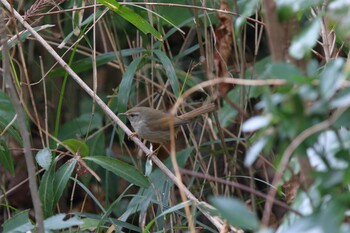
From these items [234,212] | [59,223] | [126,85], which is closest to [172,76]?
[126,85]

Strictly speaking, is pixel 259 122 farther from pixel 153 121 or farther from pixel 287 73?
pixel 153 121

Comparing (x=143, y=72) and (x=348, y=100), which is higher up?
(x=348, y=100)

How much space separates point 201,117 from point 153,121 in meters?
0.30

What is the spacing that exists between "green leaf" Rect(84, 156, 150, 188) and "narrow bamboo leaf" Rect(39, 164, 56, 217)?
20cm

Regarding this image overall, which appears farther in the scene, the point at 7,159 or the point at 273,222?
the point at 7,159

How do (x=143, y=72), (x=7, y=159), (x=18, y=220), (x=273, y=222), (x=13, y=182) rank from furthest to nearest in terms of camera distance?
(x=13, y=182), (x=143, y=72), (x=7, y=159), (x=273, y=222), (x=18, y=220)

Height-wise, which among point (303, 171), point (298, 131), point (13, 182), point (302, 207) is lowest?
point (13, 182)

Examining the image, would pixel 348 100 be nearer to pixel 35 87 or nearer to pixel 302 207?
pixel 302 207

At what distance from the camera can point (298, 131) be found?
4.55ft

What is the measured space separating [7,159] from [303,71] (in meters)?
2.17

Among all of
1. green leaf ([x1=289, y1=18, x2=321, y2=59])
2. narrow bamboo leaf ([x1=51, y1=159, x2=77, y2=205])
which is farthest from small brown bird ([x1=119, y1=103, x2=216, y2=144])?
green leaf ([x1=289, y1=18, x2=321, y2=59])

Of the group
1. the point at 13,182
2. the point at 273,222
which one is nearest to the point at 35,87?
the point at 13,182

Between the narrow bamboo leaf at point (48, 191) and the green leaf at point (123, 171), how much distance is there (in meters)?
0.20

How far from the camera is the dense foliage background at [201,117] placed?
135 cm
